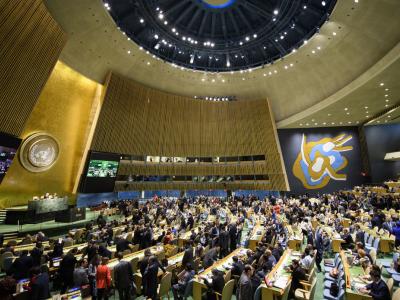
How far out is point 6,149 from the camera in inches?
481

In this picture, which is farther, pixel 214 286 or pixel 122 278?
pixel 122 278

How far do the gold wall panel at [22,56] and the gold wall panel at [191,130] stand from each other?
28.9ft

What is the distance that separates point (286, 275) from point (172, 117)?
23.1 meters

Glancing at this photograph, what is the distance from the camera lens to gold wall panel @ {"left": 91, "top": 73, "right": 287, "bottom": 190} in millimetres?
23812

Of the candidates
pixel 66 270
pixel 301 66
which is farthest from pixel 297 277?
pixel 301 66

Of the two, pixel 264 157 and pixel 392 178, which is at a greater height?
pixel 264 157

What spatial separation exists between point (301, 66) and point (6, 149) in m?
22.4

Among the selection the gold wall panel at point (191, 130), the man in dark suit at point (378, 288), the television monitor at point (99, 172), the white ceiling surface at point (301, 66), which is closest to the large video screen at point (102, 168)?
the television monitor at point (99, 172)

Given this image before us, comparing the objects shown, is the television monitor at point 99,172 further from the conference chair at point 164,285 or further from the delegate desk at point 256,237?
the conference chair at point 164,285

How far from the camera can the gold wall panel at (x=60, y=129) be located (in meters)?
16.7

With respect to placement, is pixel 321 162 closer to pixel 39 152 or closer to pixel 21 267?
pixel 39 152

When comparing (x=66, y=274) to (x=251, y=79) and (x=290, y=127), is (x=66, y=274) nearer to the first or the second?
(x=251, y=79)

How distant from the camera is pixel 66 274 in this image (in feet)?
20.1

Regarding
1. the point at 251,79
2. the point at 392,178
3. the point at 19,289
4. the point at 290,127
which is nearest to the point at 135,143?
the point at 251,79
